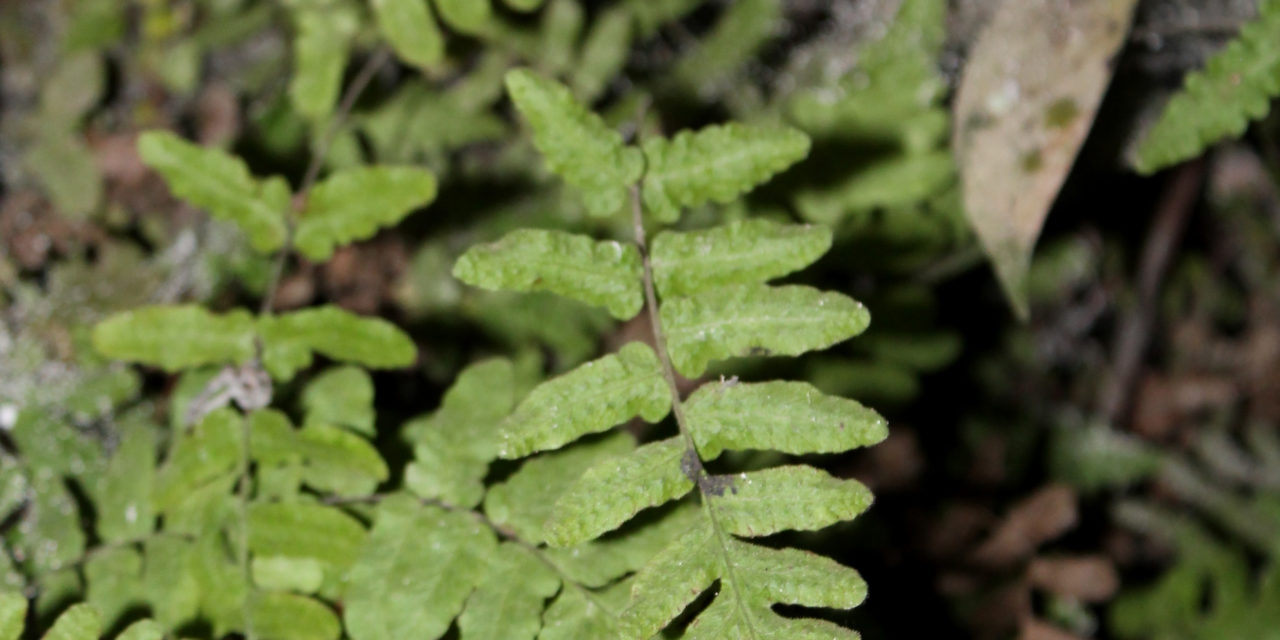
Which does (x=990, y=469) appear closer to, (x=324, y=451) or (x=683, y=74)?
(x=683, y=74)

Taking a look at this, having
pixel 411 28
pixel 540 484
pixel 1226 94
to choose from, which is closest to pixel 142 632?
pixel 540 484

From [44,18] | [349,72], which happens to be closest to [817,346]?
[349,72]

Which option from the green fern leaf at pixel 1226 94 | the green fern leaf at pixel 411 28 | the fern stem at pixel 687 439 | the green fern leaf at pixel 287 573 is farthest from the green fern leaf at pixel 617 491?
the green fern leaf at pixel 411 28

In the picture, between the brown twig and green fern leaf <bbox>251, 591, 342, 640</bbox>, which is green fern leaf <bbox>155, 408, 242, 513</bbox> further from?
the brown twig

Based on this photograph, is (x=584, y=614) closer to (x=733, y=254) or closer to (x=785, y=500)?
(x=785, y=500)

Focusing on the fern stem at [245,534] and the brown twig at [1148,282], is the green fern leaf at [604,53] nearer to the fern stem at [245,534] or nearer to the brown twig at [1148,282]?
the fern stem at [245,534]

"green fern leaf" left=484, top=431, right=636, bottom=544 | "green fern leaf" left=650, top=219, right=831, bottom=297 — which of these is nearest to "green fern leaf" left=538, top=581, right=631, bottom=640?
"green fern leaf" left=484, top=431, right=636, bottom=544
